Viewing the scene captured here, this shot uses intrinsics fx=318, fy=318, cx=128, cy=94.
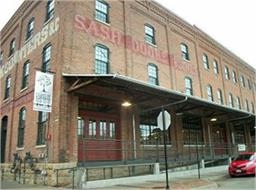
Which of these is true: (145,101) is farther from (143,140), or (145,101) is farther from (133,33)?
(133,33)

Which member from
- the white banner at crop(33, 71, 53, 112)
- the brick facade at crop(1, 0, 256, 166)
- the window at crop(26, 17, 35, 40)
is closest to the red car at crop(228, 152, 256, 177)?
the brick facade at crop(1, 0, 256, 166)

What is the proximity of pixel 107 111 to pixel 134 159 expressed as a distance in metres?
3.01

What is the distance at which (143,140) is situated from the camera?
63.1 ft

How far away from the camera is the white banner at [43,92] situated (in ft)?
47.8

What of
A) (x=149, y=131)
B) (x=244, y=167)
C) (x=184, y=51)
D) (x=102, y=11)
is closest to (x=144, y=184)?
(x=149, y=131)

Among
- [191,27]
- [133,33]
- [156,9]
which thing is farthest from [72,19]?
[191,27]

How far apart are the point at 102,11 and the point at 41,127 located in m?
7.85

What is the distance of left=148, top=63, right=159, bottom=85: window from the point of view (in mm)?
21156

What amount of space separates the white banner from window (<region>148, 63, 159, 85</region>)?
7791 millimetres

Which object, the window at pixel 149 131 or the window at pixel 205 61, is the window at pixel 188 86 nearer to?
the window at pixel 205 61

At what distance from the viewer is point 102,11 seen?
1931cm

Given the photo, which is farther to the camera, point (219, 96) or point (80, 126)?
point (219, 96)

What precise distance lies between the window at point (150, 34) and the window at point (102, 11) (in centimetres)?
380

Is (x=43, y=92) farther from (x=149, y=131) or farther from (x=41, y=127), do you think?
(x=149, y=131)
